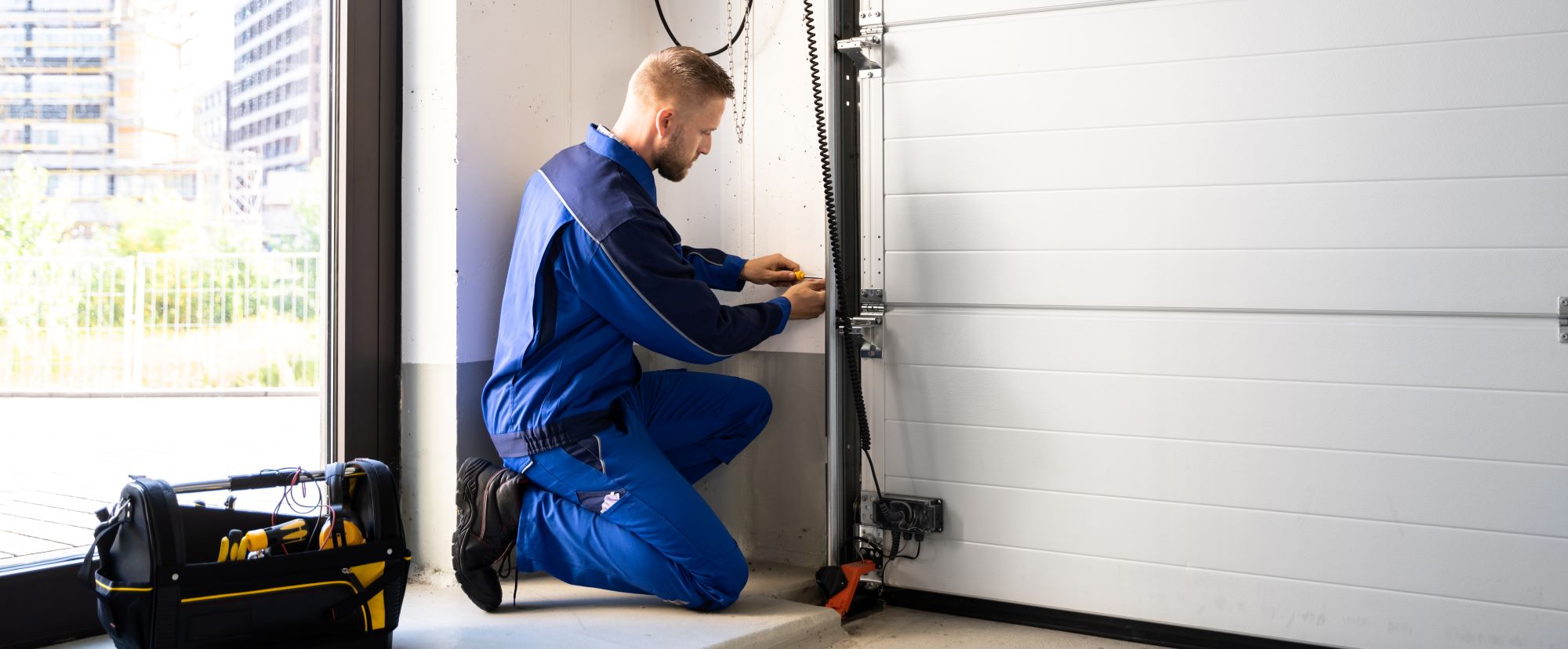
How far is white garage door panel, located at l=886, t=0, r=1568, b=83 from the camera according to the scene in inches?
97.1

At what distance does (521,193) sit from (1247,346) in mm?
2032

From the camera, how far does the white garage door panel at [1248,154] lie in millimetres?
2443

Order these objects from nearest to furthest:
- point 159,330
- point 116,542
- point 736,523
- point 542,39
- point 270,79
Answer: point 116,542 < point 159,330 < point 270,79 < point 542,39 < point 736,523

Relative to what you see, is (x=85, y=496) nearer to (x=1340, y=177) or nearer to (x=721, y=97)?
(x=721, y=97)

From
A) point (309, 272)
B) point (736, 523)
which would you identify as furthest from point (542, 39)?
point (736, 523)

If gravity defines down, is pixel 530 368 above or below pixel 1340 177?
below

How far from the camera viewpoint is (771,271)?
125 inches

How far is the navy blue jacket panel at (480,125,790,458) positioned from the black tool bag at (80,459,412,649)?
0.47 meters

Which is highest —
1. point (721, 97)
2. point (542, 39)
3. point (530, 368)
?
point (542, 39)

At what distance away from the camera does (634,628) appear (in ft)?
8.59

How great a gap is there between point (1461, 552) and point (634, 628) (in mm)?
1972

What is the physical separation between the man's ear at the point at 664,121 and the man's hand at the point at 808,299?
1.90ft

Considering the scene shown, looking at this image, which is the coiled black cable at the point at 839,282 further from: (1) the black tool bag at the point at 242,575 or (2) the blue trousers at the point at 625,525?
(1) the black tool bag at the point at 242,575

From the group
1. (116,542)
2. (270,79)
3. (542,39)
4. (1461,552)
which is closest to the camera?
(116,542)
